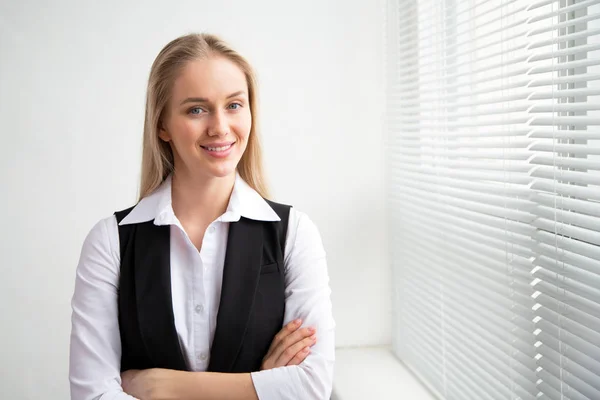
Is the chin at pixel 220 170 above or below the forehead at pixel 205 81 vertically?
below

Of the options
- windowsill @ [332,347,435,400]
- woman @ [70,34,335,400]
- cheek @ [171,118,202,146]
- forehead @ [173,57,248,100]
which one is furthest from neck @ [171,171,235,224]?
windowsill @ [332,347,435,400]

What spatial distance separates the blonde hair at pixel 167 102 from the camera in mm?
1855

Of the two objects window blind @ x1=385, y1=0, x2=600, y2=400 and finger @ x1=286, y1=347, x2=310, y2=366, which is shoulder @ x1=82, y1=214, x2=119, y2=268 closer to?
finger @ x1=286, y1=347, x2=310, y2=366

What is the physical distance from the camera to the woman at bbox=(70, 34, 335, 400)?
175cm

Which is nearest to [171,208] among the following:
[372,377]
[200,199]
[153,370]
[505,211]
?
[200,199]

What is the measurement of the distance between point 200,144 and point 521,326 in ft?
3.51

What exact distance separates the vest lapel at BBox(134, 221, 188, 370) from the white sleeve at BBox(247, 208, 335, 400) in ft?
0.80

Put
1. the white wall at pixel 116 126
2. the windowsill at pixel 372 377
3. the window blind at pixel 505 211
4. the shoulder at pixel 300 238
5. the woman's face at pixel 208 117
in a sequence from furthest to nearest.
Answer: the white wall at pixel 116 126, the windowsill at pixel 372 377, the shoulder at pixel 300 238, the woman's face at pixel 208 117, the window blind at pixel 505 211

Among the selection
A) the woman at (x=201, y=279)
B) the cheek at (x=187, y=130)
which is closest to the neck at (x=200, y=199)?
the woman at (x=201, y=279)

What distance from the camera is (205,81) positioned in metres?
1.82

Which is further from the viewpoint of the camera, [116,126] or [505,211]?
[116,126]

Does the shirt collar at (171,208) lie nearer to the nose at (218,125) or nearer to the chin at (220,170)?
the chin at (220,170)

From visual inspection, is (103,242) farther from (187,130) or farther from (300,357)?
(300,357)

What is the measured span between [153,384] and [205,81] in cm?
85
